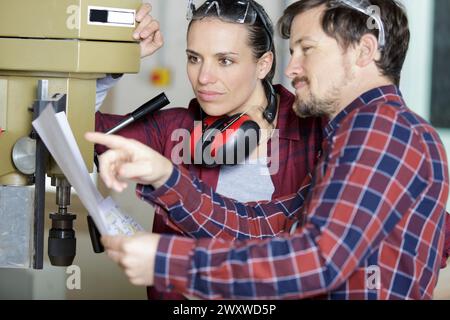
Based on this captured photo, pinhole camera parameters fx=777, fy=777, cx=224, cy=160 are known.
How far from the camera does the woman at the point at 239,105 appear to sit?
6.20 ft

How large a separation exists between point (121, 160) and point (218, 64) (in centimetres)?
76

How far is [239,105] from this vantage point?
1.96 meters

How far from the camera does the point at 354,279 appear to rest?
4.11 feet

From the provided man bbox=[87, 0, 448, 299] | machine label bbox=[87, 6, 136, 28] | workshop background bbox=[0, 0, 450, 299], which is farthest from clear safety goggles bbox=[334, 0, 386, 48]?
workshop background bbox=[0, 0, 450, 299]

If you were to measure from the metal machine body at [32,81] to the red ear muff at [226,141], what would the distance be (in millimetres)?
402

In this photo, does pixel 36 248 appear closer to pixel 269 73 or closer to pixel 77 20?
pixel 77 20

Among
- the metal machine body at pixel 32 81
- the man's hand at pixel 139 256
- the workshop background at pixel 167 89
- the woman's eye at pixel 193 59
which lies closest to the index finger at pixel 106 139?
the man's hand at pixel 139 256

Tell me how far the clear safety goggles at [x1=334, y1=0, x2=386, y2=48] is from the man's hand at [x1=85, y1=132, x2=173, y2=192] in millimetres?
483

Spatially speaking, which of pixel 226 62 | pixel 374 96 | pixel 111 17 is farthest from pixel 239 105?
pixel 374 96
